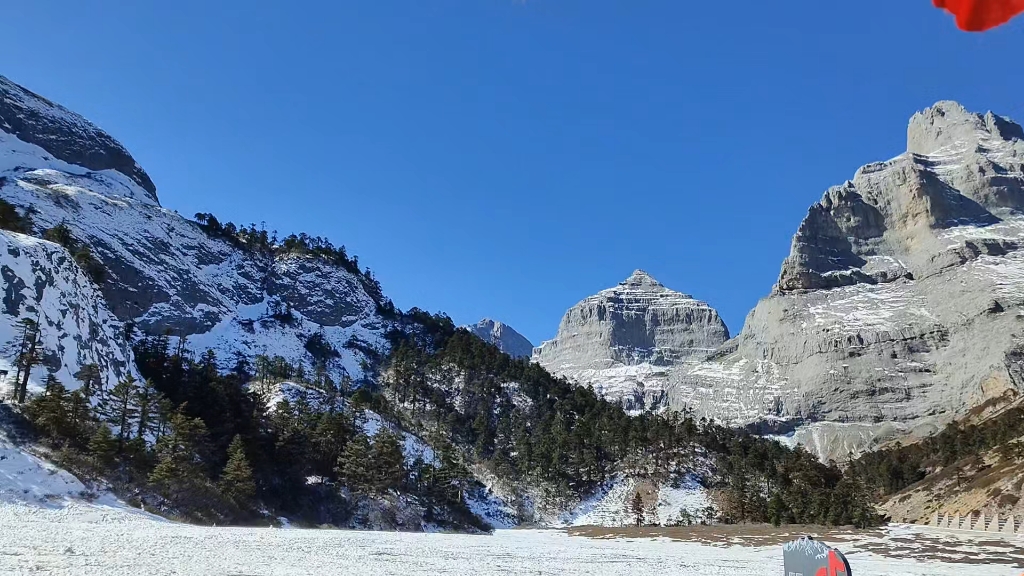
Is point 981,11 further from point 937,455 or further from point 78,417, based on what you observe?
point 937,455

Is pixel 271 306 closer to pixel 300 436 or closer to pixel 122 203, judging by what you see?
pixel 122 203

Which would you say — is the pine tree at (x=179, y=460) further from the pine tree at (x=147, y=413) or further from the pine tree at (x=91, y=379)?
the pine tree at (x=91, y=379)

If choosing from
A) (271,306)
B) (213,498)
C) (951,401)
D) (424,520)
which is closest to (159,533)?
(213,498)

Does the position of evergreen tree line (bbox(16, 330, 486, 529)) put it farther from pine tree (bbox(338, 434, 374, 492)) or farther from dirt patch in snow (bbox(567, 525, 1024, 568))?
dirt patch in snow (bbox(567, 525, 1024, 568))

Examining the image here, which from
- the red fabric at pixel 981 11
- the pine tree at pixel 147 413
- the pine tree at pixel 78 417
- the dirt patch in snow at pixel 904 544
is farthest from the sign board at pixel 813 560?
the pine tree at pixel 147 413

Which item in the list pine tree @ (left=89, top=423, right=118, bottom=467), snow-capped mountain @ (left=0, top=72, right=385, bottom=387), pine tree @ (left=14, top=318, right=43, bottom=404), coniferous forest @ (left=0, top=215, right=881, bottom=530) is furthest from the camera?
snow-capped mountain @ (left=0, top=72, right=385, bottom=387)

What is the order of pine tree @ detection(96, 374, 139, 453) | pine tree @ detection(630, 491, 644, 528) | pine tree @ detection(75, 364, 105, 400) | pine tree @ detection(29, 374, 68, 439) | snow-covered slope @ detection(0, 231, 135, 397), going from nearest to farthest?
pine tree @ detection(29, 374, 68, 439) < snow-covered slope @ detection(0, 231, 135, 397) < pine tree @ detection(96, 374, 139, 453) < pine tree @ detection(75, 364, 105, 400) < pine tree @ detection(630, 491, 644, 528)

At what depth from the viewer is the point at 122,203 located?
4978 inches

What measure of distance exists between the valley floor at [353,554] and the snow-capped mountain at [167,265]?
84.3m

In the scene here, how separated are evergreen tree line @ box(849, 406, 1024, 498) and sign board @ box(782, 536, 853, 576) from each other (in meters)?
97.2

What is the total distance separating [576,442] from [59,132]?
130m

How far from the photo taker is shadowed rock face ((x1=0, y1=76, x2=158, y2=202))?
447 ft

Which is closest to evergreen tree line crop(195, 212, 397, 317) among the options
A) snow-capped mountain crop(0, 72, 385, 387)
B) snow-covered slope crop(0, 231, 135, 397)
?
snow-capped mountain crop(0, 72, 385, 387)

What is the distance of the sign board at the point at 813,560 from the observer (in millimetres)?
8344
